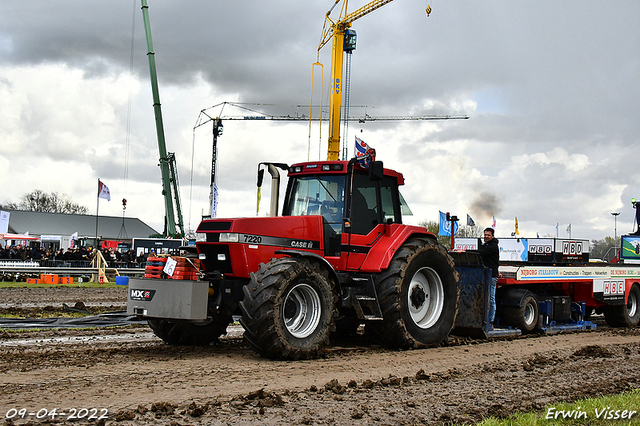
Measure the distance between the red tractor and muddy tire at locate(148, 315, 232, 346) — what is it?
0.6 inches

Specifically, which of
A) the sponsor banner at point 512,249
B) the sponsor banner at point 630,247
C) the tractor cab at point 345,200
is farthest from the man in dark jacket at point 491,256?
the sponsor banner at point 512,249

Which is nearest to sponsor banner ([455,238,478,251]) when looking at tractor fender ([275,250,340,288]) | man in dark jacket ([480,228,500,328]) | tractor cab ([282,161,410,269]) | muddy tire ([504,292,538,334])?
muddy tire ([504,292,538,334])

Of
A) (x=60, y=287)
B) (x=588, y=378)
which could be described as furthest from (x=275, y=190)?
(x=60, y=287)

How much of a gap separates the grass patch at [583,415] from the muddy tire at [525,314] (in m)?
6.18

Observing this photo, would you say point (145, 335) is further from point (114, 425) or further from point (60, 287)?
point (60, 287)

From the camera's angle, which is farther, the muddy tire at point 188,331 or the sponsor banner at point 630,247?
the sponsor banner at point 630,247

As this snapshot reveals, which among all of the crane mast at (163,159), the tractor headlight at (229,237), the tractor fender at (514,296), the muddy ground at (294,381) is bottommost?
the muddy ground at (294,381)

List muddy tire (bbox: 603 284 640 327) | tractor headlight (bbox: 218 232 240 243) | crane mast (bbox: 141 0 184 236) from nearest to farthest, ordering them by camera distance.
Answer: tractor headlight (bbox: 218 232 240 243), muddy tire (bbox: 603 284 640 327), crane mast (bbox: 141 0 184 236)

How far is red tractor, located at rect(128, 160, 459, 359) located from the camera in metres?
8.30

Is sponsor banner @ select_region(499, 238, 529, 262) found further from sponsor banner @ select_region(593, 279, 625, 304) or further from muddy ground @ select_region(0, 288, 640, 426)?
muddy ground @ select_region(0, 288, 640, 426)

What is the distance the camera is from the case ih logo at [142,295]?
8.49 meters

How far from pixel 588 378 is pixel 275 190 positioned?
17.1 feet

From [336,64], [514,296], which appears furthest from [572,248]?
[336,64]

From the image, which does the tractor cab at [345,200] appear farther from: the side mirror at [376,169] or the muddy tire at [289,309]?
the muddy tire at [289,309]
